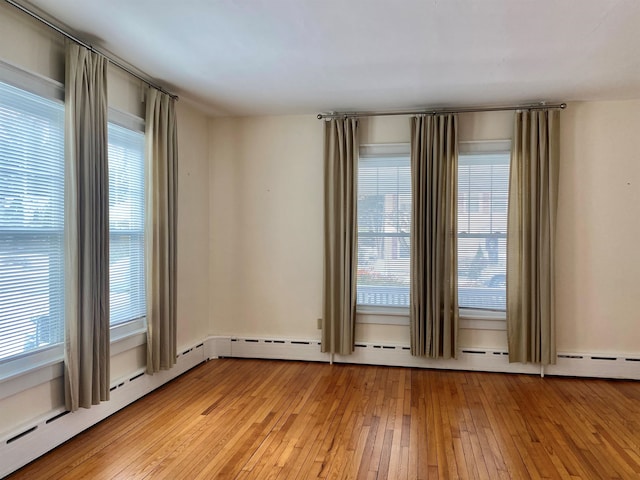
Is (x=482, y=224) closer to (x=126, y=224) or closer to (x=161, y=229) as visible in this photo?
(x=161, y=229)

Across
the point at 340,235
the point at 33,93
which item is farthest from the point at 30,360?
the point at 340,235

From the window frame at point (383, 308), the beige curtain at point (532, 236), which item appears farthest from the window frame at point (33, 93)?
the beige curtain at point (532, 236)

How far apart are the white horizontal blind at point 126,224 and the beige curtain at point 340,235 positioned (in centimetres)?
184

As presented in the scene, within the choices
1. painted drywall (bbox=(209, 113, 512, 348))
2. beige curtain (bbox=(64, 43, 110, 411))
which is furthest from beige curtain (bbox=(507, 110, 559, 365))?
beige curtain (bbox=(64, 43, 110, 411))

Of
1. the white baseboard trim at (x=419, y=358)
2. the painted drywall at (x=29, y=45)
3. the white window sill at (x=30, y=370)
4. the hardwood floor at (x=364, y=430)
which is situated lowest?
the hardwood floor at (x=364, y=430)

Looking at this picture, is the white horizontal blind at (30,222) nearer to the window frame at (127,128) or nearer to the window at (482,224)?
the window frame at (127,128)

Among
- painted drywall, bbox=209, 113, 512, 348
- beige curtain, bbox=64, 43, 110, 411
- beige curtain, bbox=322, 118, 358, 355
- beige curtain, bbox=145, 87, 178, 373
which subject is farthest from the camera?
painted drywall, bbox=209, 113, 512, 348

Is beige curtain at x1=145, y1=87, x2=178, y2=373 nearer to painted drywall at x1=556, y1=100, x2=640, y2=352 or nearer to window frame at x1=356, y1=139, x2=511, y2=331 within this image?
window frame at x1=356, y1=139, x2=511, y2=331

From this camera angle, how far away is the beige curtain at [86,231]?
283 centimetres

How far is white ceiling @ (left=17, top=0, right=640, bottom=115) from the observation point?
2.53 m

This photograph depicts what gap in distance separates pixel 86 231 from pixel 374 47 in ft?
7.43

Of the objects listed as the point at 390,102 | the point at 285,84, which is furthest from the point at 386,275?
the point at 285,84

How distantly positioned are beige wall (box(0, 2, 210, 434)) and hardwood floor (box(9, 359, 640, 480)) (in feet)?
1.13

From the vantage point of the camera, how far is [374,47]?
10.1 feet
